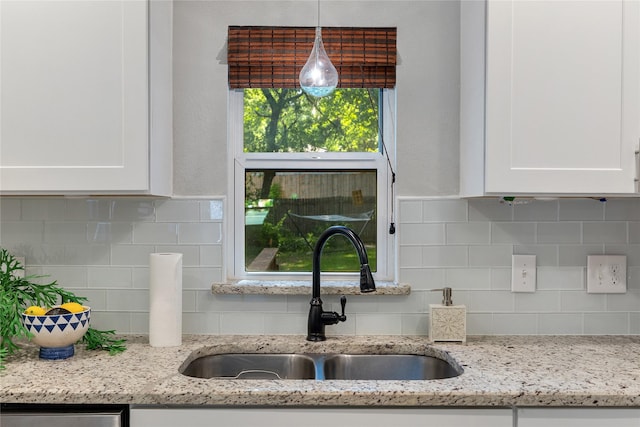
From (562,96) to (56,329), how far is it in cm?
163

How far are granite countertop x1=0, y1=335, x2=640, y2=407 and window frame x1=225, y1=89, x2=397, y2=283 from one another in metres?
0.43

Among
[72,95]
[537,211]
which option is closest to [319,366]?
[537,211]

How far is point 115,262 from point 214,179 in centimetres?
46

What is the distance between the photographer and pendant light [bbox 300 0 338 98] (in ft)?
5.81

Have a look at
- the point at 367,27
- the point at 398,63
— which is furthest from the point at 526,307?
the point at 367,27

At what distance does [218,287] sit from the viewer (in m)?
1.97

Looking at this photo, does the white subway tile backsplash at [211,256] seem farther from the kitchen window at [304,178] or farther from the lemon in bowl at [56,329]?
the lemon in bowl at [56,329]

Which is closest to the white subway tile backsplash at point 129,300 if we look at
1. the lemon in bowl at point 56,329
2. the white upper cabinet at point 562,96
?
the lemon in bowl at point 56,329

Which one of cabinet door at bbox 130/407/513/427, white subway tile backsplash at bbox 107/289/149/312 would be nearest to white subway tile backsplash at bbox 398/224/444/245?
cabinet door at bbox 130/407/513/427

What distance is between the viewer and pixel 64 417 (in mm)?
1382

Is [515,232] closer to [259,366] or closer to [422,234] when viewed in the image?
[422,234]

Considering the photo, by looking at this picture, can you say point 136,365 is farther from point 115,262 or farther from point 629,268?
point 629,268

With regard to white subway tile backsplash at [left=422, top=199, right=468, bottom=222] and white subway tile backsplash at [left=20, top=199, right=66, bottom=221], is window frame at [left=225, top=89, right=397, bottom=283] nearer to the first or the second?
white subway tile backsplash at [left=422, top=199, right=468, bottom=222]

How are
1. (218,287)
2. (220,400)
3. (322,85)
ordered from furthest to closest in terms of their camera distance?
(218,287) → (322,85) → (220,400)
